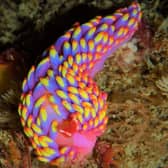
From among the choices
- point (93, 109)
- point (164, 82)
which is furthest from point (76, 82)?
point (164, 82)

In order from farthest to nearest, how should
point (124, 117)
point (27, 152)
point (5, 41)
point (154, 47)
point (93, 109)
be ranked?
point (5, 41)
point (154, 47)
point (124, 117)
point (27, 152)
point (93, 109)

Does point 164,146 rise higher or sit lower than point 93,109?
lower

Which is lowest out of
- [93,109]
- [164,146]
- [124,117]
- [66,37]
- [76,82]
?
[164,146]

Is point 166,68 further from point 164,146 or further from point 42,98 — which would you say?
point 42,98

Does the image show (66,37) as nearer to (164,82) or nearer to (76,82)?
(76,82)

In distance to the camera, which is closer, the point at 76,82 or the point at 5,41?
the point at 76,82

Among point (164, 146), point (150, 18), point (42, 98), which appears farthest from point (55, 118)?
point (150, 18)

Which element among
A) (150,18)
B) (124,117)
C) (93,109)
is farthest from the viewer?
(150,18)
